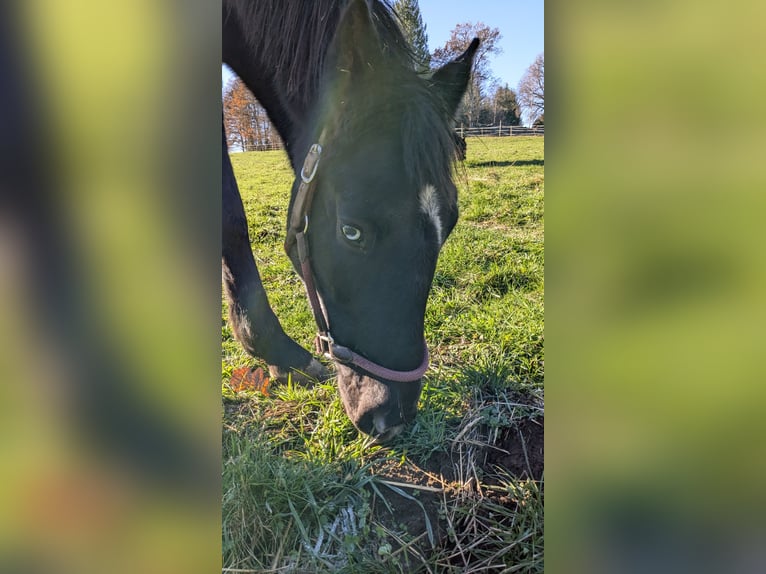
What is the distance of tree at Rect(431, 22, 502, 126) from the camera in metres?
0.91

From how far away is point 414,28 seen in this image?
3.21 feet

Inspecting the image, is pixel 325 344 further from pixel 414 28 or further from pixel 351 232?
pixel 414 28

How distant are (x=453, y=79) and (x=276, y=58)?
49 centimetres

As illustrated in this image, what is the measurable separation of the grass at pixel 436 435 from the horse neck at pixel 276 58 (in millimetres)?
128

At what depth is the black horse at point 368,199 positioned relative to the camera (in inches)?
38.9

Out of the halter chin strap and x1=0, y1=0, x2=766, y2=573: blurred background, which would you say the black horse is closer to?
the halter chin strap

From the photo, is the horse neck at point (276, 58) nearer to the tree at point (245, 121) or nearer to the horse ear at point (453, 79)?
the tree at point (245, 121)

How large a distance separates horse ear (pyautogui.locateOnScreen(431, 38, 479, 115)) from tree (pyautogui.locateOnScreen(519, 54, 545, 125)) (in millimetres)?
148
